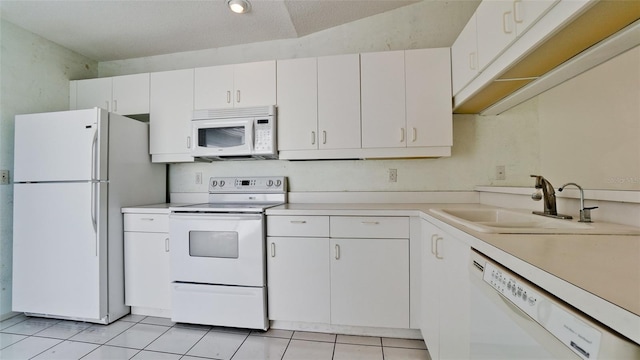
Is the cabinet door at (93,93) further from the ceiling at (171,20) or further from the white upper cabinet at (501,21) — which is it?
the white upper cabinet at (501,21)

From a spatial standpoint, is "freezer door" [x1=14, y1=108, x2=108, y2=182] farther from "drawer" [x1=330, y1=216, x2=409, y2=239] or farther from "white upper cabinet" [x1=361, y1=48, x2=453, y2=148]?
"white upper cabinet" [x1=361, y1=48, x2=453, y2=148]

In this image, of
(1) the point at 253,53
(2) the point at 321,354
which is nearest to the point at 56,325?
(2) the point at 321,354

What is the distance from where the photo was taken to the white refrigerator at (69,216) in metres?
1.97

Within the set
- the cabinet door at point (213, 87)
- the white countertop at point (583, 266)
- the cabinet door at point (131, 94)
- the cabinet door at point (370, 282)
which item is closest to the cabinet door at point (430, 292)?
the cabinet door at point (370, 282)

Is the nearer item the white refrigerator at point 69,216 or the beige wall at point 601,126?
the beige wall at point 601,126

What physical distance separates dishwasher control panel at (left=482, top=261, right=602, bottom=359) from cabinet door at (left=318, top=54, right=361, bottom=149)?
1527 millimetres

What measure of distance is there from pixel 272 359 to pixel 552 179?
2141 mm

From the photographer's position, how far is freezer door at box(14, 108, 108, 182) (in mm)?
1968

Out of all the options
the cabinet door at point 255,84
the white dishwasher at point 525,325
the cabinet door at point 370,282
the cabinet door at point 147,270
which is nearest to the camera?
the white dishwasher at point 525,325

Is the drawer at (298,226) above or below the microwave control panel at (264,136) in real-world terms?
below

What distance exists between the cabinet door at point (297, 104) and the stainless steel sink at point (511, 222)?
45.8 inches

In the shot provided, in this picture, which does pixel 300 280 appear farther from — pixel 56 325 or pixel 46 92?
pixel 46 92

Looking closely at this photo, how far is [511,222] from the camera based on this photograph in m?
1.39

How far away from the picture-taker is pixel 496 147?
86.0 inches
